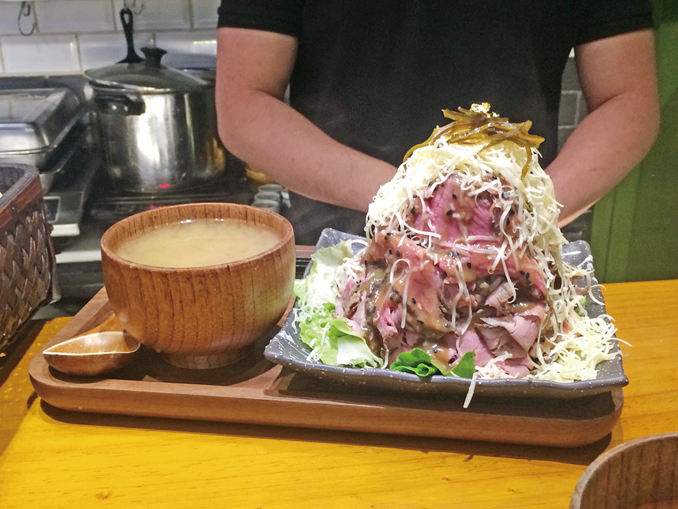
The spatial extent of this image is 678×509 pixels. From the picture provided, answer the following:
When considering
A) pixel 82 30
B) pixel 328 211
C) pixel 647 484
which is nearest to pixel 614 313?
pixel 647 484

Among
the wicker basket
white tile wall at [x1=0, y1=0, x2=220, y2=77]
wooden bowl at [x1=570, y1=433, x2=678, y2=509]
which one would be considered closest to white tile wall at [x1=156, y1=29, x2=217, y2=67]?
white tile wall at [x1=0, y1=0, x2=220, y2=77]

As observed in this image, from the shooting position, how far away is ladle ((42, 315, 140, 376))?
883mm

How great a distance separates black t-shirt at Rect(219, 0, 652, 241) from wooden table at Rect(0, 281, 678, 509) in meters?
0.99

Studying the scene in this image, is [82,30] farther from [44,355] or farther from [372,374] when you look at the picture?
[372,374]

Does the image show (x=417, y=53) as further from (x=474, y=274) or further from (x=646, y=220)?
(x=646, y=220)

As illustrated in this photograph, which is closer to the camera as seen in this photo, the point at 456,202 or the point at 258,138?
the point at 456,202

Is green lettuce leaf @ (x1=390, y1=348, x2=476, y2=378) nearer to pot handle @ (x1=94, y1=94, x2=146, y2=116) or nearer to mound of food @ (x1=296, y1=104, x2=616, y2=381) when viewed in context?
mound of food @ (x1=296, y1=104, x2=616, y2=381)

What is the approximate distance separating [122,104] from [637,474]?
1.85 m

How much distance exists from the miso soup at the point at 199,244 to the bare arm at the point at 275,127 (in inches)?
18.4

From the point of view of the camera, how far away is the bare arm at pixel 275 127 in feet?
4.85

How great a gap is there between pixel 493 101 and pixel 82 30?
183 cm

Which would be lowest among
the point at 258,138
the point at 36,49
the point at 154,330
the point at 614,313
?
the point at 614,313

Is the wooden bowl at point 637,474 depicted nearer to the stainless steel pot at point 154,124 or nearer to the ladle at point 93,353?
the ladle at point 93,353

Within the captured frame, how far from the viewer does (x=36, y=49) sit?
2484 mm
